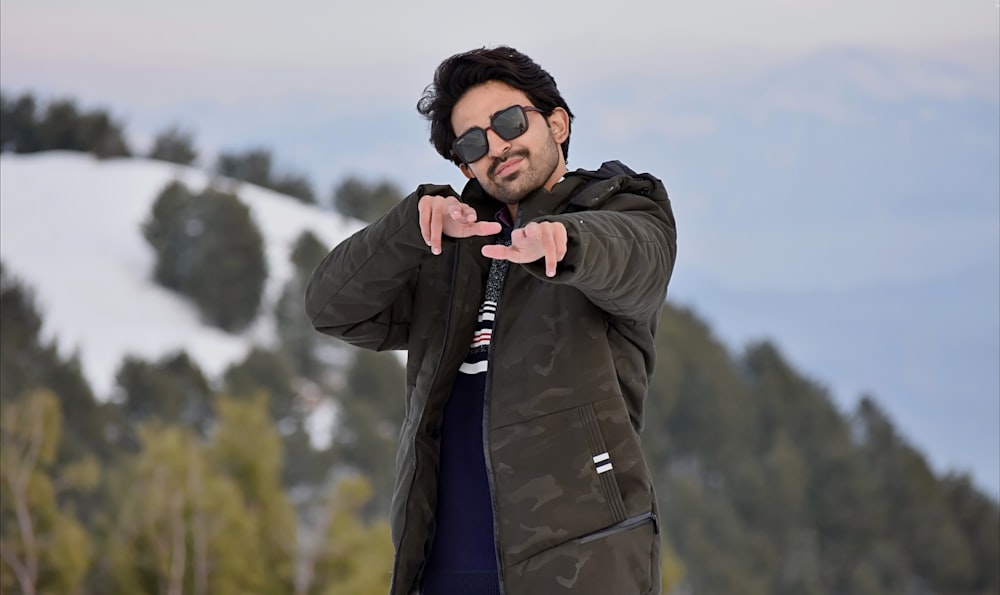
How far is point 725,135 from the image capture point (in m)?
16.1

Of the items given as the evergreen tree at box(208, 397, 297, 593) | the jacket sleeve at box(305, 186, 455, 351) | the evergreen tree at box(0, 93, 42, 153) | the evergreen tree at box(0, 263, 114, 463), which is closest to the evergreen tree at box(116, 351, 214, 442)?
the evergreen tree at box(0, 263, 114, 463)

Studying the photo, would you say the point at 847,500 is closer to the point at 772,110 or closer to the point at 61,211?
the point at 772,110

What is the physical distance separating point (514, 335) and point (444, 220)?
0.61ft

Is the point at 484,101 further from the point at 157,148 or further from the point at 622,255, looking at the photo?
the point at 157,148

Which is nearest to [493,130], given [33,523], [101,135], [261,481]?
[261,481]

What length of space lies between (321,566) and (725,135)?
10.0 metres

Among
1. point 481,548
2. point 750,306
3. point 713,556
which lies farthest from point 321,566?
point 750,306

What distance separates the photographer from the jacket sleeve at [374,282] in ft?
5.21

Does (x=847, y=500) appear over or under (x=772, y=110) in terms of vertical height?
under

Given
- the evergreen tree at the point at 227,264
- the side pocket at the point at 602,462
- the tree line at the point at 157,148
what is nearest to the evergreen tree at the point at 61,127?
the tree line at the point at 157,148

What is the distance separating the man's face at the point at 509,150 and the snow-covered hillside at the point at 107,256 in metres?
8.23

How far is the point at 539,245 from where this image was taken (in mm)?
1321

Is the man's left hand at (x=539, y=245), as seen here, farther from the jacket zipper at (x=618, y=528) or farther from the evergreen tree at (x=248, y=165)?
the evergreen tree at (x=248, y=165)

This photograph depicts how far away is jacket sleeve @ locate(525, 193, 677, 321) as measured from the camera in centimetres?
136
